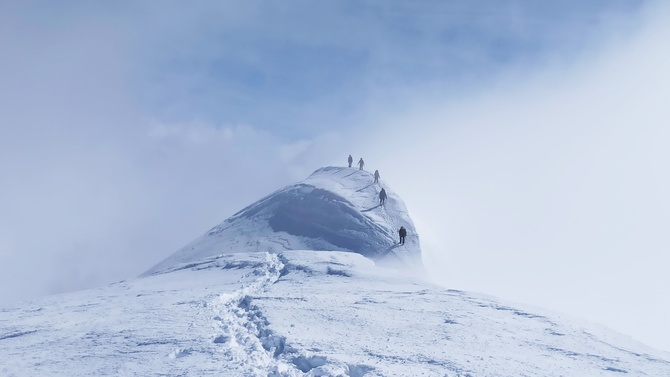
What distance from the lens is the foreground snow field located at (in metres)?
20.8

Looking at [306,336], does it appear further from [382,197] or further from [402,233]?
[382,197]

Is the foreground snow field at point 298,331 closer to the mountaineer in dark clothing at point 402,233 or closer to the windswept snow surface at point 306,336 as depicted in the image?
the windswept snow surface at point 306,336

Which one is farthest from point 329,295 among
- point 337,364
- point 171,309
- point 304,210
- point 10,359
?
point 304,210

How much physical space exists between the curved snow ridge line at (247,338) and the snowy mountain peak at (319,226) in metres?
24.4

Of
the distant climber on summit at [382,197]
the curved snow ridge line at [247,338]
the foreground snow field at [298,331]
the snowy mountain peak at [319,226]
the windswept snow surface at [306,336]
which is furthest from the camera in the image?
the distant climber on summit at [382,197]

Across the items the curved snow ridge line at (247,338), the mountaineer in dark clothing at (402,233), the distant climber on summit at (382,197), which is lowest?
the curved snow ridge line at (247,338)

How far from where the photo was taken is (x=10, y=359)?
909 inches

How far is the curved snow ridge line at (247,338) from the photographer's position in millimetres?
19828

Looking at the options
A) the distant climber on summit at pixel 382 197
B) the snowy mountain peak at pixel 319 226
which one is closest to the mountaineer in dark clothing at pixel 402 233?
the snowy mountain peak at pixel 319 226

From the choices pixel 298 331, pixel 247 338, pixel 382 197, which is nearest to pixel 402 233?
pixel 382 197

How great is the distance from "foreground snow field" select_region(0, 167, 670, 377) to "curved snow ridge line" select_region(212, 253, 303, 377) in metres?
0.07

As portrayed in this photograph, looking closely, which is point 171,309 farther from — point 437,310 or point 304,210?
point 304,210

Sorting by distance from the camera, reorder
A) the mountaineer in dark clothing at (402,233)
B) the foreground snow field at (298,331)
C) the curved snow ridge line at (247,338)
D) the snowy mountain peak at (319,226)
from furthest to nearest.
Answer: the snowy mountain peak at (319,226), the mountaineer in dark clothing at (402,233), the foreground snow field at (298,331), the curved snow ridge line at (247,338)

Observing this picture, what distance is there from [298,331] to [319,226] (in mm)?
38340
